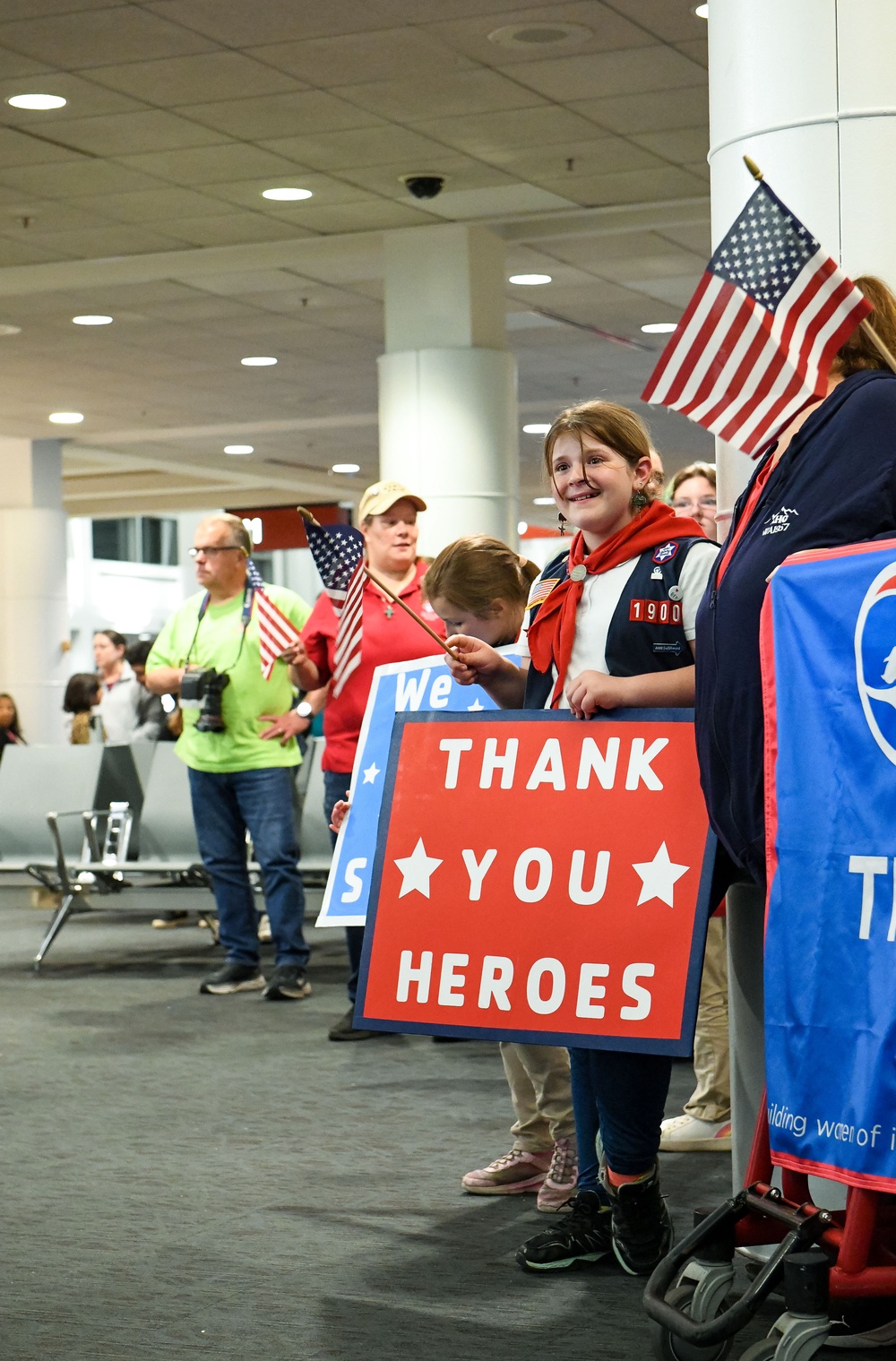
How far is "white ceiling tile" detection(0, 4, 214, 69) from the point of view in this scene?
7.09m

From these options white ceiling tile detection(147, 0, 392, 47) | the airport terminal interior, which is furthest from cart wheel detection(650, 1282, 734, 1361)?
white ceiling tile detection(147, 0, 392, 47)

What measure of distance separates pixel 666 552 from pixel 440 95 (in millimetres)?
5493

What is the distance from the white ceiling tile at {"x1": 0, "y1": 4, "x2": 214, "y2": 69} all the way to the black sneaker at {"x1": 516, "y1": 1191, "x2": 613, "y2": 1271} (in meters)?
5.23

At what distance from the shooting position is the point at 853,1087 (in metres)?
2.57

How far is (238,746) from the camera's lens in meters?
6.99

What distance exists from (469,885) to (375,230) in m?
8.09

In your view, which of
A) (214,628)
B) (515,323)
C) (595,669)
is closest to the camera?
(595,669)

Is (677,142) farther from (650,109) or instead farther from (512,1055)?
(512,1055)

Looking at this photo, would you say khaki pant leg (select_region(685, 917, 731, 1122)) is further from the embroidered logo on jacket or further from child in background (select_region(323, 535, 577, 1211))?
the embroidered logo on jacket

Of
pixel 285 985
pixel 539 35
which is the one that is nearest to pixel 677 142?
pixel 539 35

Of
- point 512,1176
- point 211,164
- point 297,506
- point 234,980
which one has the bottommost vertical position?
point 234,980

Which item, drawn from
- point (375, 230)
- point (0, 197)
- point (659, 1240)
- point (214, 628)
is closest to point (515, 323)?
point (375, 230)

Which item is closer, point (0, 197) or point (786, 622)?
point (786, 622)

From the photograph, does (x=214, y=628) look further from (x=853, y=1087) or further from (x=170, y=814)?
(x=853, y=1087)
